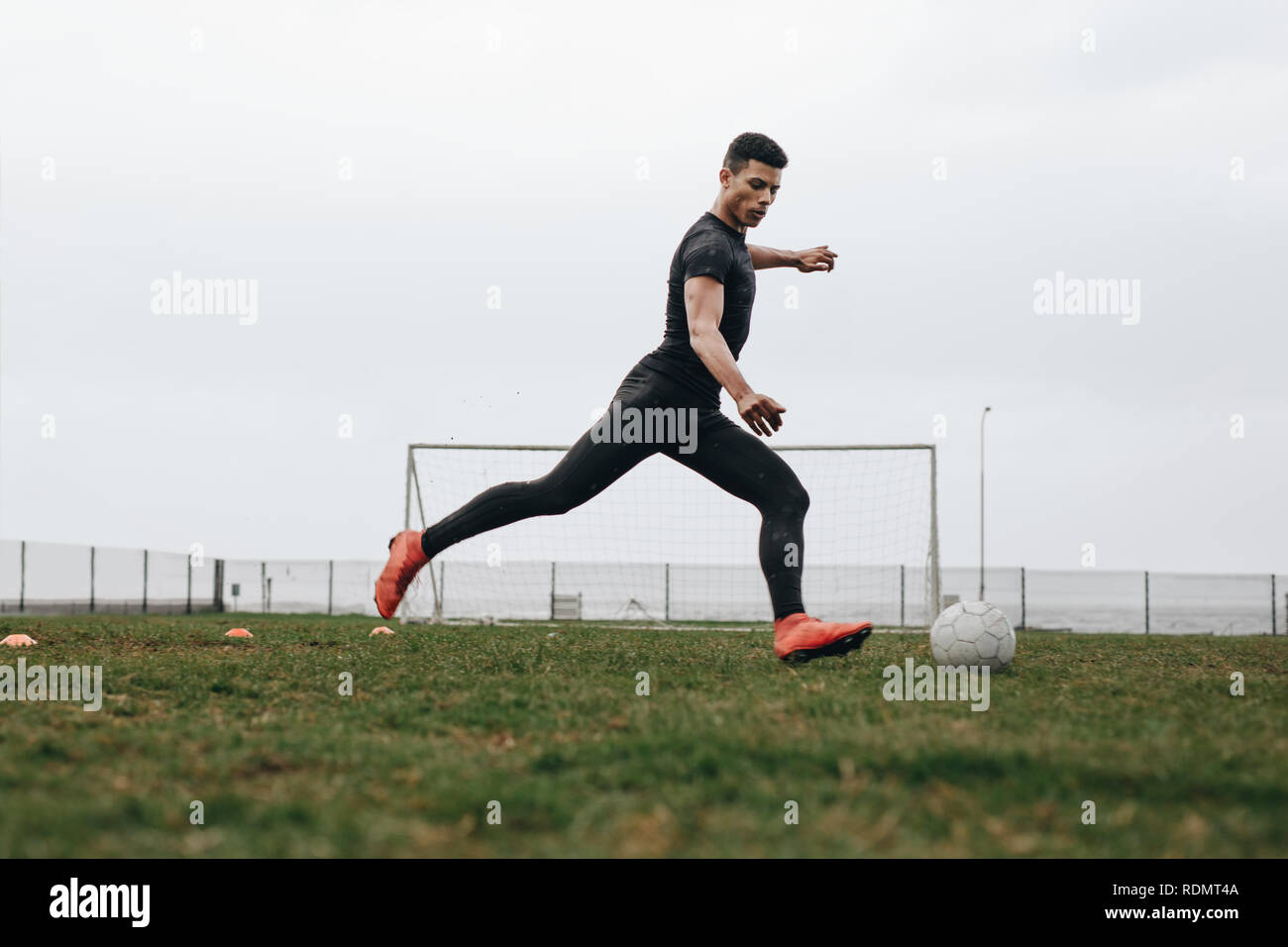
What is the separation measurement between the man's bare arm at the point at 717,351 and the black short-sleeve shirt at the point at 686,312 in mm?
129

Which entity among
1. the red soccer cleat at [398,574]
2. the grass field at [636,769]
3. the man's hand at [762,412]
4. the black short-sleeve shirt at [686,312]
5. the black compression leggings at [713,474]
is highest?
the black short-sleeve shirt at [686,312]

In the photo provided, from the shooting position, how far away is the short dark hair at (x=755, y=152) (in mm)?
5902

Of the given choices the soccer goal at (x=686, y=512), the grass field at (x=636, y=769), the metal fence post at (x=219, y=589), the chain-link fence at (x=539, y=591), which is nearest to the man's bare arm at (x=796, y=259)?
the grass field at (x=636, y=769)

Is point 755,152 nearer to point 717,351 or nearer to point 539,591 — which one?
point 717,351

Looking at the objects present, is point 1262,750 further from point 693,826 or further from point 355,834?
point 355,834

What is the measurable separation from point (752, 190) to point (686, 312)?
77cm

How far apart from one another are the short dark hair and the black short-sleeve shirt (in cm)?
35

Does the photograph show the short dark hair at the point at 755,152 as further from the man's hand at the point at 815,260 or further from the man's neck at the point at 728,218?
the man's hand at the point at 815,260

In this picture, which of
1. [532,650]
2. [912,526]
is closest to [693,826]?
[532,650]

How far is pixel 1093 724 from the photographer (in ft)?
12.2

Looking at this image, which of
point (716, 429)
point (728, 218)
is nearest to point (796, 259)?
point (728, 218)

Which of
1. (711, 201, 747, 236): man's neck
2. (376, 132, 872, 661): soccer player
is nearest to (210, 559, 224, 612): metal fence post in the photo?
(376, 132, 872, 661): soccer player

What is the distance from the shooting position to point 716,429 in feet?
19.5

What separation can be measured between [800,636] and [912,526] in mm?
12043
